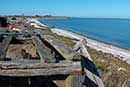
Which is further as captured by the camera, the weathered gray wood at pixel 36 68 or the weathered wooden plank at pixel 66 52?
the weathered wooden plank at pixel 66 52

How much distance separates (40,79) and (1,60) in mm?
1739

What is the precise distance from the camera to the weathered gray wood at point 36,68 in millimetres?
3729

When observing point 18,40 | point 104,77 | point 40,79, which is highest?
point 18,40

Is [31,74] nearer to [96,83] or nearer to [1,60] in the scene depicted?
[1,60]

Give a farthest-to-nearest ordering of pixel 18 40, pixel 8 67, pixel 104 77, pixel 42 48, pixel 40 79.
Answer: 1. pixel 104 77
2. pixel 18 40
3. pixel 40 79
4. pixel 42 48
5. pixel 8 67

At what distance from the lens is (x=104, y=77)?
9.20 meters

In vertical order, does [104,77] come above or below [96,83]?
below

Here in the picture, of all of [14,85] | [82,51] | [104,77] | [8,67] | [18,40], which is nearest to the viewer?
[8,67]

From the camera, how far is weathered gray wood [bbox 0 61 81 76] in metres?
3.73

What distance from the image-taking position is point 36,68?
3.78 meters

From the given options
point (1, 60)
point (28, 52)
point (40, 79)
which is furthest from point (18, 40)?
point (1, 60)

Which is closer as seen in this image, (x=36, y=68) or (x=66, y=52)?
(x=36, y=68)

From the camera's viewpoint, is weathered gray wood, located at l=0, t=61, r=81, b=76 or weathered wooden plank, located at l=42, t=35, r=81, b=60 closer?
weathered gray wood, located at l=0, t=61, r=81, b=76

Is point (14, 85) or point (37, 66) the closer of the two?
point (37, 66)
